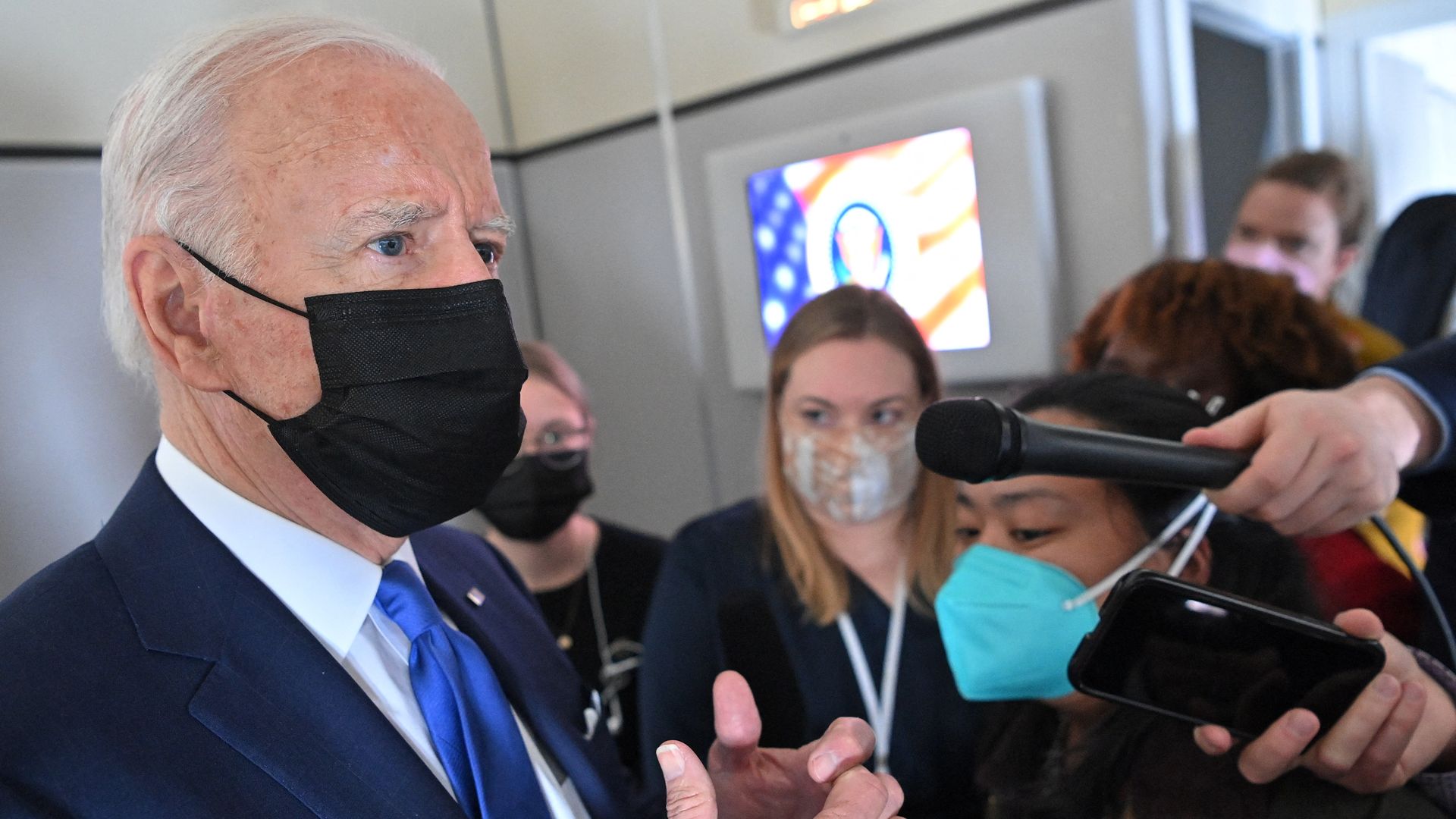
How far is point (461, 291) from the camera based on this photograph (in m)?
0.97

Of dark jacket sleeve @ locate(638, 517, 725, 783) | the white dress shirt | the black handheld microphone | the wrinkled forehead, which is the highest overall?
the wrinkled forehead

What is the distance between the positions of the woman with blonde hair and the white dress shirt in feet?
2.26

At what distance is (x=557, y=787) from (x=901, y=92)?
7.04 feet

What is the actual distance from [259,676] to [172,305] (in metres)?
0.37

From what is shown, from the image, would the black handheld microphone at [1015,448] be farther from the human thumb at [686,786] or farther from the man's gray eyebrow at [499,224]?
the man's gray eyebrow at [499,224]

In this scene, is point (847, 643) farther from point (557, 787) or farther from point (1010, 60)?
point (1010, 60)

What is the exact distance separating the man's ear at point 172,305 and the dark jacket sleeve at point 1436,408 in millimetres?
1313

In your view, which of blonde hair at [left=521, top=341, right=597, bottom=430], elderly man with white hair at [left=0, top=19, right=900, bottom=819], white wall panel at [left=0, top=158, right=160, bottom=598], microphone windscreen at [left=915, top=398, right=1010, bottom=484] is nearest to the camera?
microphone windscreen at [left=915, top=398, right=1010, bottom=484]

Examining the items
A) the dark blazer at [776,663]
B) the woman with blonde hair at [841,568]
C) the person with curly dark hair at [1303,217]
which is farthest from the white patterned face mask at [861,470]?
the person with curly dark hair at [1303,217]

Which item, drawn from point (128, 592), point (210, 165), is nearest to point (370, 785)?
point (128, 592)

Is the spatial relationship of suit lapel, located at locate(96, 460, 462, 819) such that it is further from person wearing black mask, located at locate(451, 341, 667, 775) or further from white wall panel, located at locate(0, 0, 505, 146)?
person wearing black mask, located at locate(451, 341, 667, 775)

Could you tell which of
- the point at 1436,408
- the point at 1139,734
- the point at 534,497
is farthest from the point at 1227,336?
the point at 534,497

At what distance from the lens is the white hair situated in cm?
91

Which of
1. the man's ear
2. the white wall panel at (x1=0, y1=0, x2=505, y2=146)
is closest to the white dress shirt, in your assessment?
the man's ear
